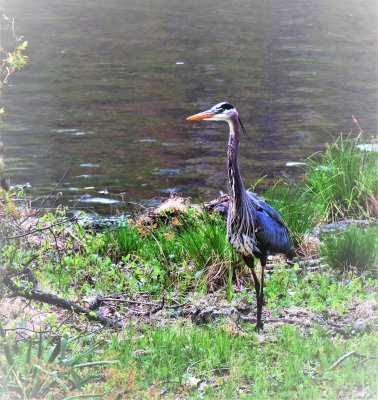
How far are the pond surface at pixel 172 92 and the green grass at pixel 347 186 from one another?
99.7 inches

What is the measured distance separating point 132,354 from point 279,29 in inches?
806

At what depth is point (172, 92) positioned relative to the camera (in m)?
17.4

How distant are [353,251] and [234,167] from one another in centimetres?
198

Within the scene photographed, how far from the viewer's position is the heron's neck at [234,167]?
6.18 metres

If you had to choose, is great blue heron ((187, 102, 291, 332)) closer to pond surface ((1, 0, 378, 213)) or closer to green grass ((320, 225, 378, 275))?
green grass ((320, 225, 378, 275))

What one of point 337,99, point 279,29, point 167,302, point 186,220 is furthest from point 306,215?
point 279,29

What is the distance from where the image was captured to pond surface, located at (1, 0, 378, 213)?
12539 mm

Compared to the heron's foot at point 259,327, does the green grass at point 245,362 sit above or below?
above

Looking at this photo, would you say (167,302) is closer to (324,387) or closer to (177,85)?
(324,387)

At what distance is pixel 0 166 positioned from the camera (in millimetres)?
4730

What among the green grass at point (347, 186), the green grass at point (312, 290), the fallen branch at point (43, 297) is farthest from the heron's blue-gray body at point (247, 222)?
the green grass at point (347, 186)

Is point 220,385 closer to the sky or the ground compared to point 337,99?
closer to the sky

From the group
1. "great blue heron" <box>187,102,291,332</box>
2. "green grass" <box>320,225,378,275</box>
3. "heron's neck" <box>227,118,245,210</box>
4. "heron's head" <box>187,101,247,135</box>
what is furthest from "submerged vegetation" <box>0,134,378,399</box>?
"heron's head" <box>187,101,247,135</box>

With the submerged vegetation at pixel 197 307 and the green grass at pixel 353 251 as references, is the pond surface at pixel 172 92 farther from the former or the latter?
the green grass at pixel 353 251
